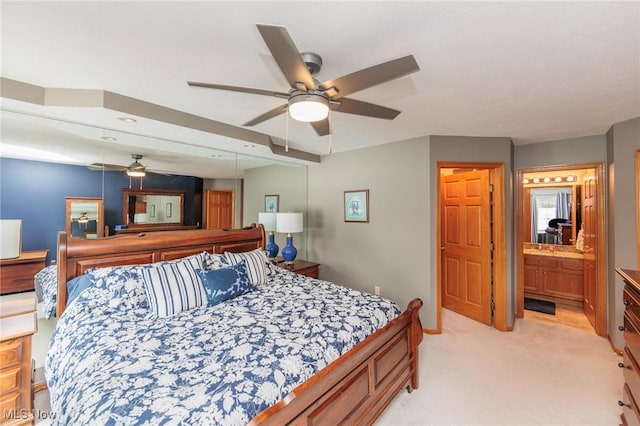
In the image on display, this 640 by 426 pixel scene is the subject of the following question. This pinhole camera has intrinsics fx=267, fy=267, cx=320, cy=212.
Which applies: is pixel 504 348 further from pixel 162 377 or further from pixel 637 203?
pixel 162 377

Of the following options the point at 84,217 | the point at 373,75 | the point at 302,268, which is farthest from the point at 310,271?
the point at 373,75

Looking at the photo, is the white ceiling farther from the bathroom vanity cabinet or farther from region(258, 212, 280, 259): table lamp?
the bathroom vanity cabinet

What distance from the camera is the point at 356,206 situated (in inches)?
158

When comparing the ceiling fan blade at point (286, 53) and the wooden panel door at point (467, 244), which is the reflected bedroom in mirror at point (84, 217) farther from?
the wooden panel door at point (467, 244)

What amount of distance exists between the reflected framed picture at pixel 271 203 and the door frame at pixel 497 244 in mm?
2413

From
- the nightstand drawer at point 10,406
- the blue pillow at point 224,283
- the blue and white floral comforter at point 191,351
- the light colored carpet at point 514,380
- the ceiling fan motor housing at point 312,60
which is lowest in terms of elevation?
the light colored carpet at point 514,380

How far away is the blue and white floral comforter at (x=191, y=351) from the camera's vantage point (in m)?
1.09

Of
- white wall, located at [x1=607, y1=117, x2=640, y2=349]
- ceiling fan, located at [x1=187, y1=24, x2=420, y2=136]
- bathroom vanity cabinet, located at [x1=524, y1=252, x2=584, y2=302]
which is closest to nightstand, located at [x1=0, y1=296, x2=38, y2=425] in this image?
ceiling fan, located at [x1=187, y1=24, x2=420, y2=136]

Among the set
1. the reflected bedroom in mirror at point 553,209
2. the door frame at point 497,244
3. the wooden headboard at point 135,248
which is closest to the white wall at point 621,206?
the door frame at point 497,244

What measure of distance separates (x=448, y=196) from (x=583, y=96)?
86.1 inches

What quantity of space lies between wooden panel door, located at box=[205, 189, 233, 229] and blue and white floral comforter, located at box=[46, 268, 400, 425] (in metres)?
1.13

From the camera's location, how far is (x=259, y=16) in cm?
128

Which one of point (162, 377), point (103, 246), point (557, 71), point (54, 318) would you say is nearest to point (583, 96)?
point (557, 71)

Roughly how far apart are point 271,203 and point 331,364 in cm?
305
